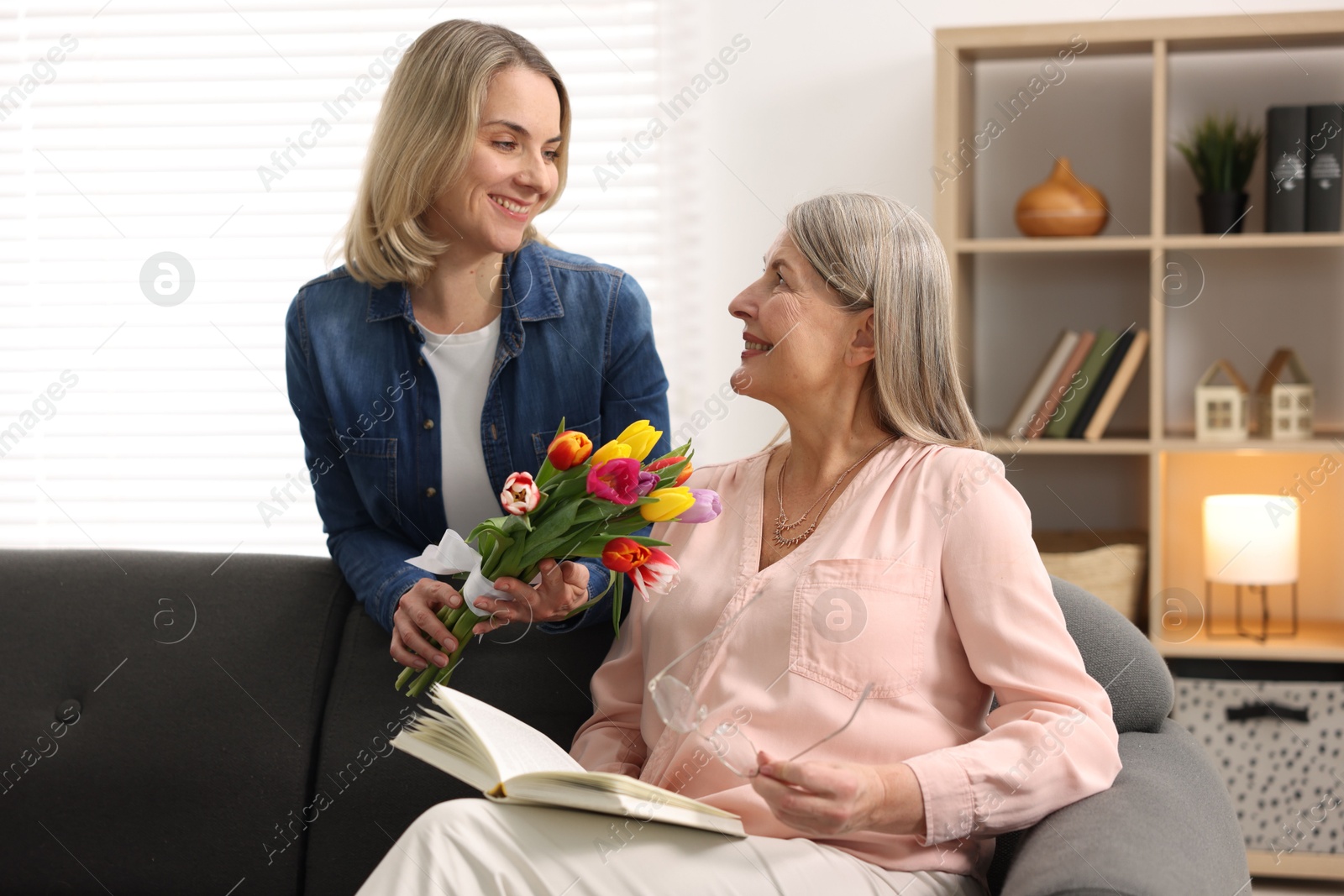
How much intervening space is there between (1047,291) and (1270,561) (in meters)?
0.88

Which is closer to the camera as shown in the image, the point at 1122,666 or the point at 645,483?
the point at 645,483

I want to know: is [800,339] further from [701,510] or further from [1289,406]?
[1289,406]

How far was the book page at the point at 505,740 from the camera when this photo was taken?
3.88 ft

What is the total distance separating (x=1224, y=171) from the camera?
278 centimetres

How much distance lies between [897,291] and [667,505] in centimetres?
44

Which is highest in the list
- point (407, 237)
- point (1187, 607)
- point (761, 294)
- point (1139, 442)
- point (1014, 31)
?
point (1014, 31)

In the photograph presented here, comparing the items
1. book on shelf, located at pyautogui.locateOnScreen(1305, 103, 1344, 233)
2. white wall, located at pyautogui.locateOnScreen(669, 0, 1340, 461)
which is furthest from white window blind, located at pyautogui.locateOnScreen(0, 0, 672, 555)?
book on shelf, located at pyautogui.locateOnScreen(1305, 103, 1344, 233)

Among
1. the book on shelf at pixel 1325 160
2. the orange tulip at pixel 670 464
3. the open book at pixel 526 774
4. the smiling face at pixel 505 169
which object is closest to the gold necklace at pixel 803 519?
the orange tulip at pixel 670 464

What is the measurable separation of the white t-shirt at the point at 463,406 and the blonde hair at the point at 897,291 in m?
0.56

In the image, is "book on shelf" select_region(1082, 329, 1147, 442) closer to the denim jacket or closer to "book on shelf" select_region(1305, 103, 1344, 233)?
"book on shelf" select_region(1305, 103, 1344, 233)

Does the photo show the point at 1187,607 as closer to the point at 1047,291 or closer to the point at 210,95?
the point at 1047,291

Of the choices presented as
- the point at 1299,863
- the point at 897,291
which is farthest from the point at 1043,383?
the point at 897,291

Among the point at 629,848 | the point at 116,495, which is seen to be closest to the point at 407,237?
the point at 629,848

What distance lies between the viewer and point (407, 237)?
1777mm
